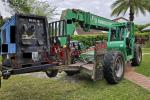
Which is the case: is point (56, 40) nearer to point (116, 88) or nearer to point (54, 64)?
point (54, 64)

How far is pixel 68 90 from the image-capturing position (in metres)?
11.4

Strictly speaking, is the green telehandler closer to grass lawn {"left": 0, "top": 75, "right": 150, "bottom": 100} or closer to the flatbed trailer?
the flatbed trailer

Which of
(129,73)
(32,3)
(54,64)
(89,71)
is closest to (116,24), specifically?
(129,73)

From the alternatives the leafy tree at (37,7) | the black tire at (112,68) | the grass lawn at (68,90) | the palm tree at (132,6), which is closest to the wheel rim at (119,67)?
the black tire at (112,68)

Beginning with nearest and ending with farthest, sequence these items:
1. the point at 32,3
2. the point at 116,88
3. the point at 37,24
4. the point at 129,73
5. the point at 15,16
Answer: the point at 15,16 < the point at 37,24 < the point at 116,88 < the point at 129,73 < the point at 32,3

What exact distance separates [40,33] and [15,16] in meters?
0.95

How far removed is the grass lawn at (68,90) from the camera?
10.5 metres

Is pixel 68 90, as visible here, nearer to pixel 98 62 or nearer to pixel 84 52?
pixel 98 62

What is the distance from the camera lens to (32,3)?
1751 inches

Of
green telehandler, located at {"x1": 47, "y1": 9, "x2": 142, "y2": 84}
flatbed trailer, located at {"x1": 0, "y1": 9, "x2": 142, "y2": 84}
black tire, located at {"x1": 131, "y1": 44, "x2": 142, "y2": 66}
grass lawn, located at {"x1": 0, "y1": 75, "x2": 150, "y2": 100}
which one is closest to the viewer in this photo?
flatbed trailer, located at {"x1": 0, "y1": 9, "x2": 142, "y2": 84}

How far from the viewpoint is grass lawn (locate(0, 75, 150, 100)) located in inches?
412

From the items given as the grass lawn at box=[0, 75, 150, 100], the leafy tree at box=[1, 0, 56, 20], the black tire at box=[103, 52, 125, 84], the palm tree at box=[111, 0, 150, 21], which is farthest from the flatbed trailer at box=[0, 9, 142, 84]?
the palm tree at box=[111, 0, 150, 21]

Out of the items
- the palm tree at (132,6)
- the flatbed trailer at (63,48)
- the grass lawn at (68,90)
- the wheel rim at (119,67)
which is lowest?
the grass lawn at (68,90)

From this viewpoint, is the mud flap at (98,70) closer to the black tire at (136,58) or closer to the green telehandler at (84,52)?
the green telehandler at (84,52)
